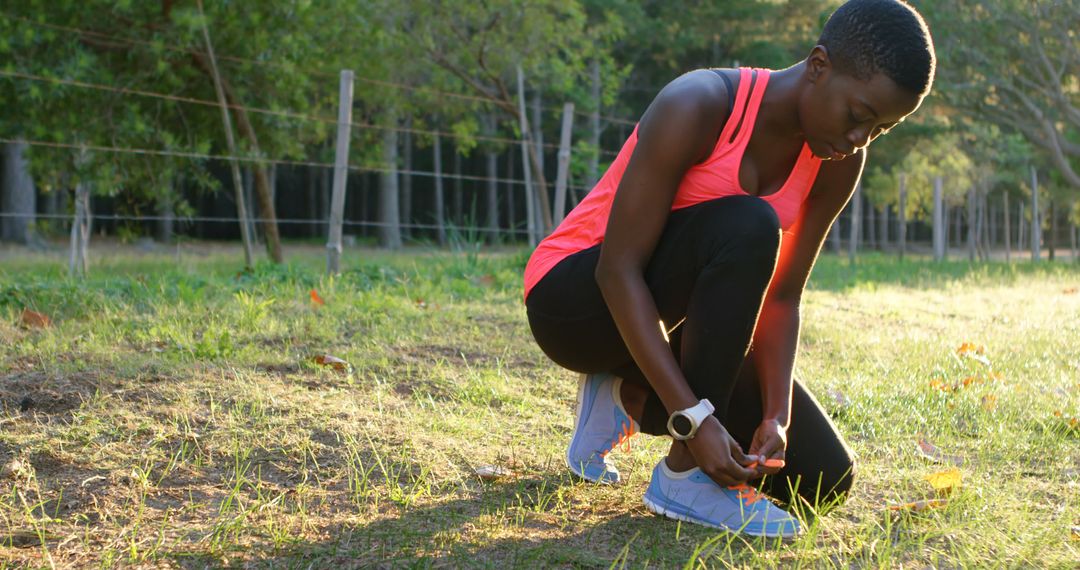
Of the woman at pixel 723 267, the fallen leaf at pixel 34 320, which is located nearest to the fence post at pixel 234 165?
the fallen leaf at pixel 34 320

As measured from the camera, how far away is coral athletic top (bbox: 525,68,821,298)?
7.13 ft

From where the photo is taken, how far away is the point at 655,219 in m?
2.11

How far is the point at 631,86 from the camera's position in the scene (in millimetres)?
26531

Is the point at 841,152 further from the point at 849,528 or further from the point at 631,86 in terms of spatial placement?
the point at 631,86

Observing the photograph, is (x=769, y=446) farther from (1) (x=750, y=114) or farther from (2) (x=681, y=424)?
(1) (x=750, y=114)

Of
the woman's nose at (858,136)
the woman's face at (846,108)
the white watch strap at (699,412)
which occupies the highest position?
the woman's face at (846,108)

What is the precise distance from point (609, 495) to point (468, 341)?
2088 millimetres

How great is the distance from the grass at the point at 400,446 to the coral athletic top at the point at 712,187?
578mm

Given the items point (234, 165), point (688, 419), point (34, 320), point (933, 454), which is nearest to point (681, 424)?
point (688, 419)

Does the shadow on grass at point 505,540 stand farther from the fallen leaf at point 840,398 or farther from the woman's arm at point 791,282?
the fallen leaf at point 840,398

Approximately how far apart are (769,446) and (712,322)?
285 millimetres

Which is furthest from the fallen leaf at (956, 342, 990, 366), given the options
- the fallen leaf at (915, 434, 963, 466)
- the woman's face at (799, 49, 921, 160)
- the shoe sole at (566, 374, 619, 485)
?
the woman's face at (799, 49, 921, 160)

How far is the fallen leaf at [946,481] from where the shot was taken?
7.50 feet

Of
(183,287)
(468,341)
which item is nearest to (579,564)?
(468,341)
